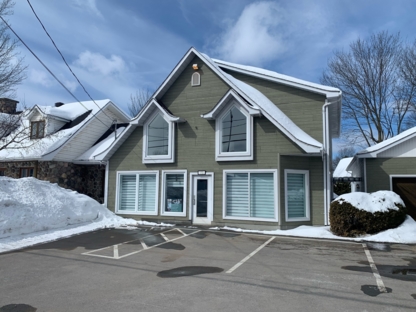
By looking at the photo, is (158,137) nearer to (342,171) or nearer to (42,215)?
(42,215)

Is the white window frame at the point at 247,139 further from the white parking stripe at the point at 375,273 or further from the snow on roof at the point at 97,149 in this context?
the snow on roof at the point at 97,149

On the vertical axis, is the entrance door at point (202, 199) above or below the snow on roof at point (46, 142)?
below

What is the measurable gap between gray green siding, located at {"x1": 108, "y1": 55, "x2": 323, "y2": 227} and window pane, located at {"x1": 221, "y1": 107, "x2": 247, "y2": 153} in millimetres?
512

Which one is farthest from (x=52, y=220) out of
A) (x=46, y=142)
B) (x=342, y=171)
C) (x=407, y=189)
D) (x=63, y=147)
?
(x=342, y=171)

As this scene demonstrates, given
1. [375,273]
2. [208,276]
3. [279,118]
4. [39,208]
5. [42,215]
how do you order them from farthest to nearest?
[279,118], [39,208], [42,215], [375,273], [208,276]

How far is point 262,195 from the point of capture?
13.2 metres

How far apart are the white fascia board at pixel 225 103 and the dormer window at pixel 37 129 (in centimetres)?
1245

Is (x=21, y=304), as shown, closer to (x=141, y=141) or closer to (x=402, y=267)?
(x=402, y=267)

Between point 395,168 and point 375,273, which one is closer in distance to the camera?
point 375,273

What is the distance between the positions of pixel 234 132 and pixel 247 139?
75 cm

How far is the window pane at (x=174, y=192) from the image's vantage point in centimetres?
1469

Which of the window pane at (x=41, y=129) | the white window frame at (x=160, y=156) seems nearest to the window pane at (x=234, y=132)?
the white window frame at (x=160, y=156)

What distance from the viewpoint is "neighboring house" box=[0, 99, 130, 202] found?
19.0 meters

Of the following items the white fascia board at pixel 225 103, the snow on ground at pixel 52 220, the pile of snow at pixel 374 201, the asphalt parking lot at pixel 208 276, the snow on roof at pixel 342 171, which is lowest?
the asphalt parking lot at pixel 208 276
